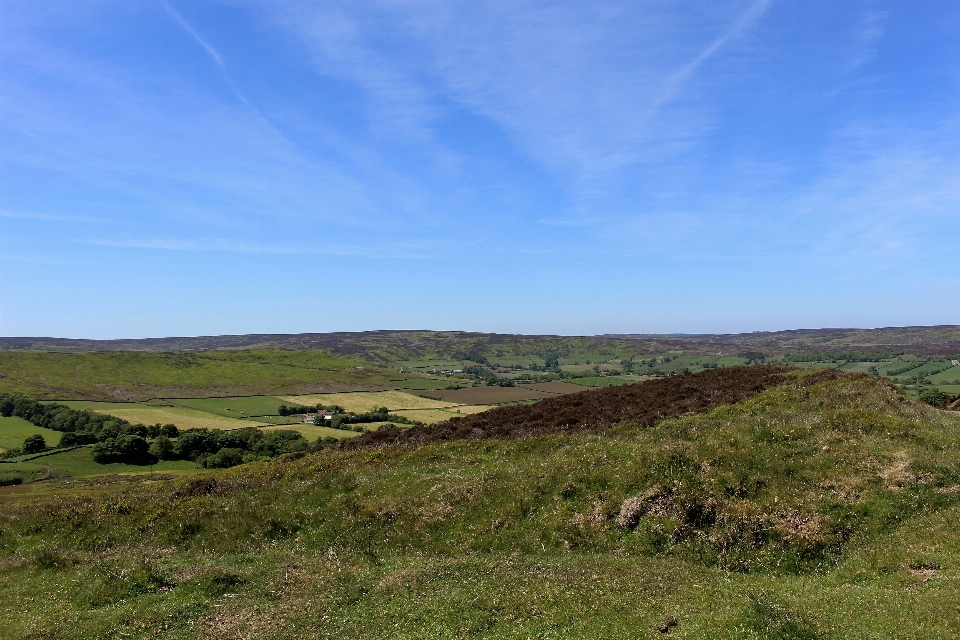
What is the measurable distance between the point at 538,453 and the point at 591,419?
35.7 ft

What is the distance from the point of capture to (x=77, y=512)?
30.0 meters

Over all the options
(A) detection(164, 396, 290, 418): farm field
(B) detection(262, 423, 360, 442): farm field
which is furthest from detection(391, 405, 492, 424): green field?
(A) detection(164, 396, 290, 418): farm field

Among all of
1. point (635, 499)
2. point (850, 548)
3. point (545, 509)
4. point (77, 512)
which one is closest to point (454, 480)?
point (545, 509)

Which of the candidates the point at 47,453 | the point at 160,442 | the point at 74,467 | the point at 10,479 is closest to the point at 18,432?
the point at 47,453

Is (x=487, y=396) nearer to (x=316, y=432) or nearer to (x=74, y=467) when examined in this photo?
(x=316, y=432)

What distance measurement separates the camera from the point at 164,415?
5876 inches

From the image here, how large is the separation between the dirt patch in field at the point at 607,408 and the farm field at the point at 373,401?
114 meters

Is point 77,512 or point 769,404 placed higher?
point 769,404

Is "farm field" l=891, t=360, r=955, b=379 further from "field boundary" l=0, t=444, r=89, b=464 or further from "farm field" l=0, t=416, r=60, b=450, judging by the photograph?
"farm field" l=0, t=416, r=60, b=450

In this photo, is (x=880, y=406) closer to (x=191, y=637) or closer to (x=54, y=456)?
(x=191, y=637)

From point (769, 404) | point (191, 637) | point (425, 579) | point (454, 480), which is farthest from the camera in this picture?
point (769, 404)

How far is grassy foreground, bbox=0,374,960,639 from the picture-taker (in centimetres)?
1533

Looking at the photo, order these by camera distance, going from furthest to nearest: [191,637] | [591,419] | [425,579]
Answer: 1. [591,419]
2. [425,579]
3. [191,637]

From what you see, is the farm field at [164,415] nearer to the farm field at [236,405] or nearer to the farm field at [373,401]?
the farm field at [236,405]
